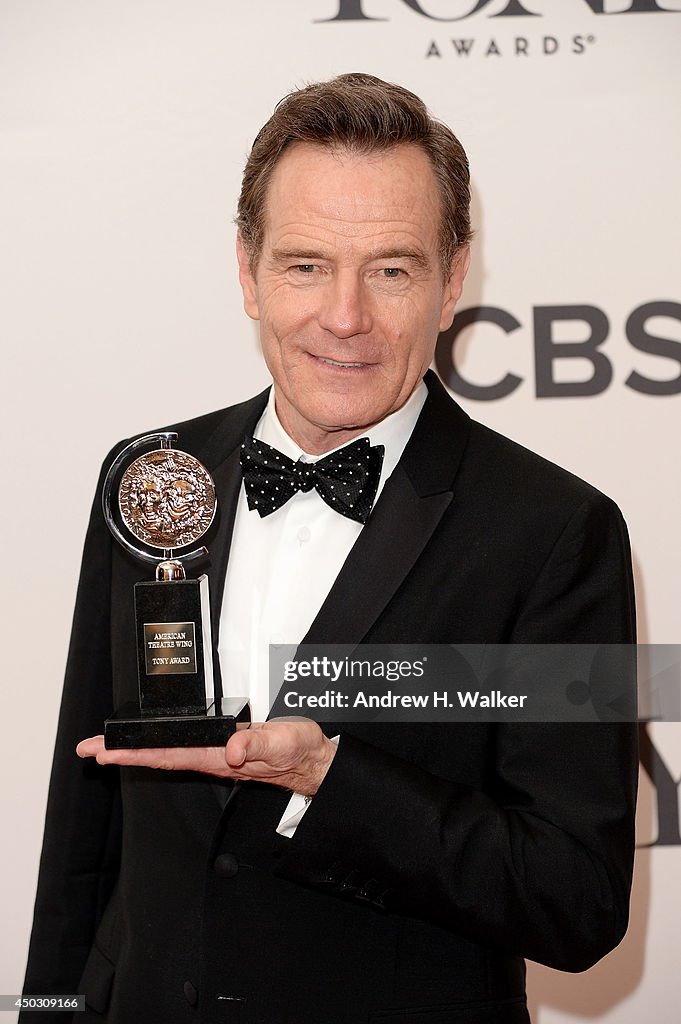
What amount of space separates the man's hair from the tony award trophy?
38 centimetres

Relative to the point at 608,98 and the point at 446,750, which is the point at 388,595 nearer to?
the point at 446,750

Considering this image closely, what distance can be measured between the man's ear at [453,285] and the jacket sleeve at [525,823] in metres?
0.38

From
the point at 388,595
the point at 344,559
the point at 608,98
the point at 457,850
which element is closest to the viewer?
the point at 457,850

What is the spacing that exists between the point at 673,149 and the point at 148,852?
169cm

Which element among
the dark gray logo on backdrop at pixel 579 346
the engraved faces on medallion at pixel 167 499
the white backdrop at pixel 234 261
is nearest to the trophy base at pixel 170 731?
the engraved faces on medallion at pixel 167 499

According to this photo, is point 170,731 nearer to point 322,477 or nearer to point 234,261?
point 322,477

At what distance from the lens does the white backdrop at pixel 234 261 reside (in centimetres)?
235

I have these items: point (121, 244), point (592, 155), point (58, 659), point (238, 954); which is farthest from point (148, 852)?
point (592, 155)

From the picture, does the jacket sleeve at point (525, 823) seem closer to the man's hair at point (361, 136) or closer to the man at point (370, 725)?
the man at point (370, 725)

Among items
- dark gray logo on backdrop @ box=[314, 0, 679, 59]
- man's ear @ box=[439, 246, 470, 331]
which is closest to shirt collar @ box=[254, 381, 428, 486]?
man's ear @ box=[439, 246, 470, 331]

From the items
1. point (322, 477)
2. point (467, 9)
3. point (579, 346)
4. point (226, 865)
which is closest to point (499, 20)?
point (467, 9)

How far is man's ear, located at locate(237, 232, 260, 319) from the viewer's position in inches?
70.8

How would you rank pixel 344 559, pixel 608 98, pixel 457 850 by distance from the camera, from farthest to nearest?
pixel 608 98 → pixel 344 559 → pixel 457 850

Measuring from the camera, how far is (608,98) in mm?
2336
